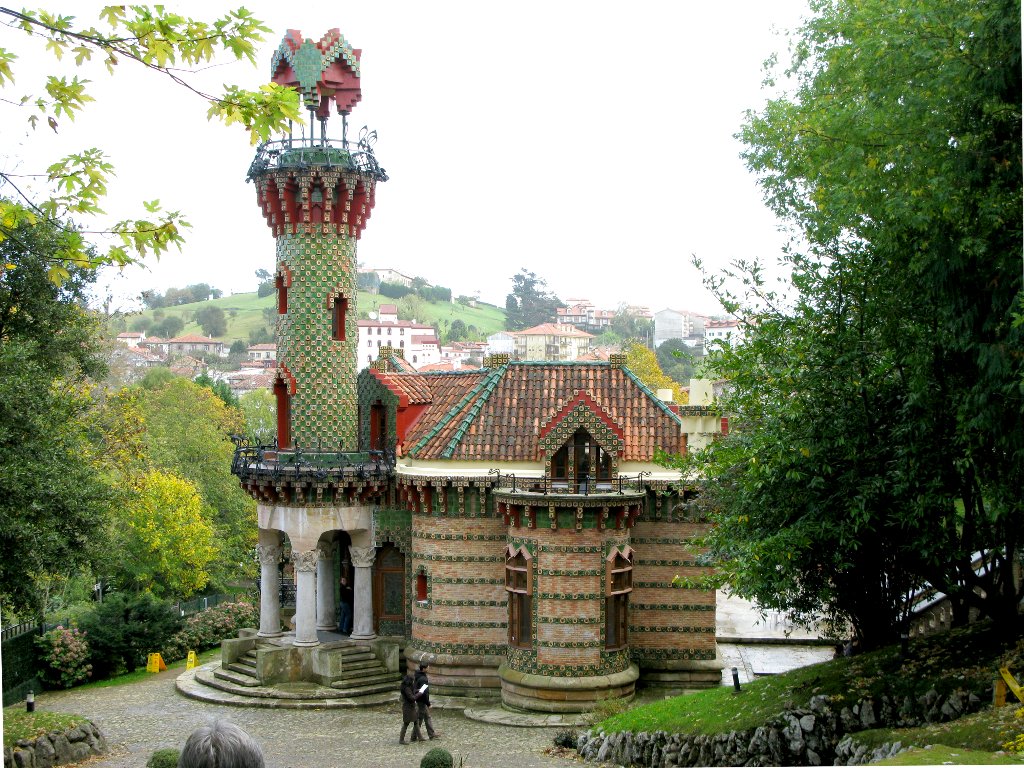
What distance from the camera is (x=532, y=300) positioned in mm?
47562

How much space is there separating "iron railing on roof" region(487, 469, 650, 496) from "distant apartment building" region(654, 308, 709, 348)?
103ft

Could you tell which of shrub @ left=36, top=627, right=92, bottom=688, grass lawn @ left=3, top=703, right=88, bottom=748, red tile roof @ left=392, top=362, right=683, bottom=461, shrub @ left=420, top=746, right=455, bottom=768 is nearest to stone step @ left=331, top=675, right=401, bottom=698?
red tile roof @ left=392, top=362, right=683, bottom=461

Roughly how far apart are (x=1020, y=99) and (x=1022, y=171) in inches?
29.7

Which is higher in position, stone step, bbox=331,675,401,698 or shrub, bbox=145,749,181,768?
shrub, bbox=145,749,181,768

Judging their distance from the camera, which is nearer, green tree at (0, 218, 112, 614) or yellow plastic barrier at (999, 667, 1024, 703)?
yellow plastic barrier at (999, 667, 1024, 703)

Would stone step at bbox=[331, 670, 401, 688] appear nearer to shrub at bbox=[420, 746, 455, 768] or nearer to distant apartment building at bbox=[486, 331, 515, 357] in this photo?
shrub at bbox=[420, 746, 455, 768]

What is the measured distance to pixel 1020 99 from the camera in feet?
38.5

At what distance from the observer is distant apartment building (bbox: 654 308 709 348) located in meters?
53.3

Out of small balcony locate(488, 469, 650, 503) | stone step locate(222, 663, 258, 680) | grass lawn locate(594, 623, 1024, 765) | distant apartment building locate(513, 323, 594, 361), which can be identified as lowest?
stone step locate(222, 663, 258, 680)

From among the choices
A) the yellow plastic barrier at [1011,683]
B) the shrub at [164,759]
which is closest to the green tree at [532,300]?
the shrub at [164,759]

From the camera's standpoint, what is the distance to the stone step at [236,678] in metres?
22.5

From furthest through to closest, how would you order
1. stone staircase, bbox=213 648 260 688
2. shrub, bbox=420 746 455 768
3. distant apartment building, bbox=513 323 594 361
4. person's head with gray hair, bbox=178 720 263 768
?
1. distant apartment building, bbox=513 323 594 361
2. stone staircase, bbox=213 648 260 688
3. shrub, bbox=420 746 455 768
4. person's head with gray hair, bbox=178 720 263 768

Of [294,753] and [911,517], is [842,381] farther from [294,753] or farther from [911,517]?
[294,753]

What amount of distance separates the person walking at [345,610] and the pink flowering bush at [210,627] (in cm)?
417
